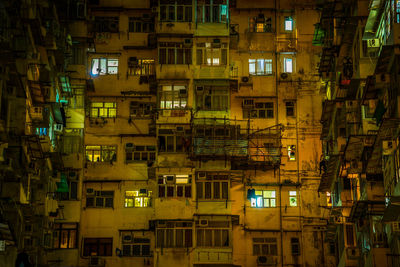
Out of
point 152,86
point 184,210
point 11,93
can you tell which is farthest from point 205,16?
point 11,93

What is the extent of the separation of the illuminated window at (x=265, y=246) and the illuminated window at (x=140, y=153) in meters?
7.37

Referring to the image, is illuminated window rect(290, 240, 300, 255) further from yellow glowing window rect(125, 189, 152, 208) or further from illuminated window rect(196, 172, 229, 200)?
yellow glowing window rect(125, 189, 152, 208)

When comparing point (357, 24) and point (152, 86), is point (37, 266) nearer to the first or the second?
point (152, 86)

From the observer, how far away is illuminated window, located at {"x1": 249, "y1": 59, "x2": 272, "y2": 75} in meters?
42.5

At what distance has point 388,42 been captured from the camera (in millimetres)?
24719

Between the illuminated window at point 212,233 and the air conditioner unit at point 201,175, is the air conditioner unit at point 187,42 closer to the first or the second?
the air conditioner unit at point 201,175

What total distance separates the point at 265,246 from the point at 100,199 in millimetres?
9310

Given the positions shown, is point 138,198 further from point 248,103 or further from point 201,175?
point 248,103

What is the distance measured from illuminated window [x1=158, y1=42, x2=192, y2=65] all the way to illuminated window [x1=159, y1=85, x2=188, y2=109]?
4.99ft

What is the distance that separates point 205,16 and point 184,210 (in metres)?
11.0

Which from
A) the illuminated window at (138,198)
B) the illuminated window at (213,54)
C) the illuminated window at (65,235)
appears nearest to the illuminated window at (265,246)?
the illuminated window at (138,198)

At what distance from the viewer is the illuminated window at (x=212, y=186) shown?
39562mm

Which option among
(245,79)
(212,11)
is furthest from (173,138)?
(212,11)

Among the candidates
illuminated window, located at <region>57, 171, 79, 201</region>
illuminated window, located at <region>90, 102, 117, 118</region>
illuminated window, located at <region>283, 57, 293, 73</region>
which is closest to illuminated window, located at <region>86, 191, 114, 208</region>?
illuminated window, located at <region>57, 171, 79, 201</region>
